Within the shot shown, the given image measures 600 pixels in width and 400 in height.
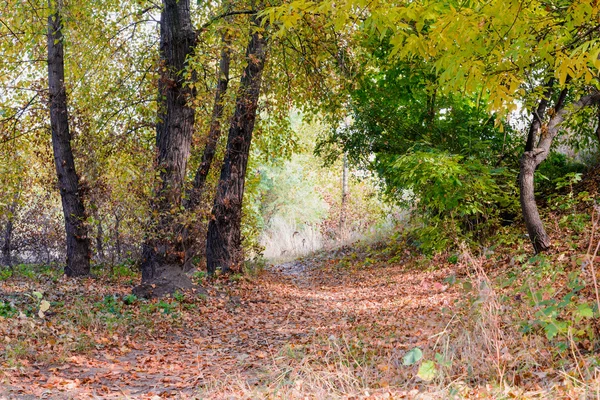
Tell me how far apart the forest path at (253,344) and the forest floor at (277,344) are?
0.06 feet

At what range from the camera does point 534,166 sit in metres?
9.35

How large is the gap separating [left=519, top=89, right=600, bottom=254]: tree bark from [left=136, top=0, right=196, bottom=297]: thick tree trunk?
5.08 metres

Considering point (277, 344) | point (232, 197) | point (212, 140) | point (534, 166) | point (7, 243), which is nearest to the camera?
point (277, 344)

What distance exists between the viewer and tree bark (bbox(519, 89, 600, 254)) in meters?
9.18

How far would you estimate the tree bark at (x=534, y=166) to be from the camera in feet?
30.1

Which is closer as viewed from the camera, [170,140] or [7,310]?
[7,310]

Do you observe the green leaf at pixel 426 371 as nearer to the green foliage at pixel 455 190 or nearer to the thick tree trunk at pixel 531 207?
the green foliage at pixel 455 190

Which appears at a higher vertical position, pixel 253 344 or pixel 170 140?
pixel 170 140

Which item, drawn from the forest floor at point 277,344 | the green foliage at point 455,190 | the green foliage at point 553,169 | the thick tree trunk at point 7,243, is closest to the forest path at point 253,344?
the forest floor at point 277,344

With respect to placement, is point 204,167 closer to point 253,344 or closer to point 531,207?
point 253,344

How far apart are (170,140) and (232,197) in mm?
2719

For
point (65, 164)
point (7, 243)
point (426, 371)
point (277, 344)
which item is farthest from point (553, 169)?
point (7, 243)

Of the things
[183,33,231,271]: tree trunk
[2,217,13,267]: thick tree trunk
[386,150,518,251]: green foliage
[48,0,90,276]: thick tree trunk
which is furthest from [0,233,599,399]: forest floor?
[2,217,13,267]: thick tree trunk

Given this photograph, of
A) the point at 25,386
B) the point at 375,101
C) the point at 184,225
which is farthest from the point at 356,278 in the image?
the point at 25,386
